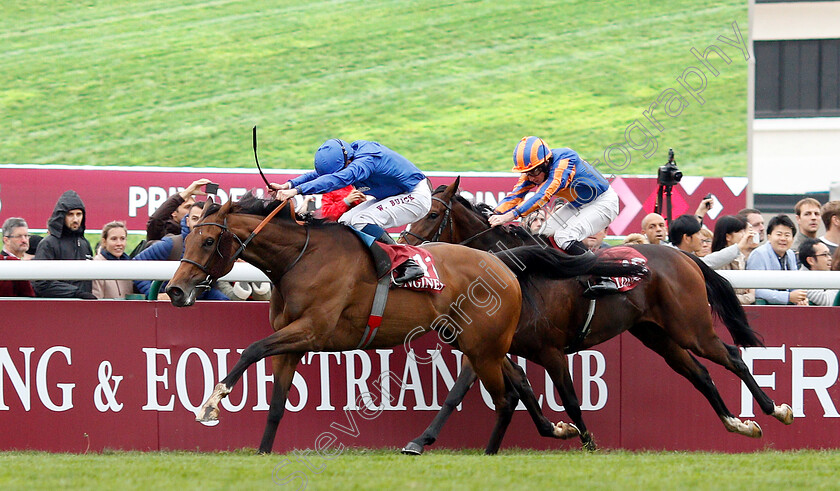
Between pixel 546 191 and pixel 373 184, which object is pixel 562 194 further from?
pixel 373 184

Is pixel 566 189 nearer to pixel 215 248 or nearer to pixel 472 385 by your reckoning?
pixel 472 385

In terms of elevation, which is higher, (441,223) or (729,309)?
(441,223)

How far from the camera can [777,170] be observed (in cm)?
1903

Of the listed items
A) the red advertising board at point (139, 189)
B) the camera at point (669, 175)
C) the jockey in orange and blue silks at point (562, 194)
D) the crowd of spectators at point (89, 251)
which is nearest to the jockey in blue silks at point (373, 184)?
the jockey in orange and blue silks at point (562, 194)

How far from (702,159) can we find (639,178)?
235 inches

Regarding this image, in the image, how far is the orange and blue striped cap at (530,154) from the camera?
252 inches

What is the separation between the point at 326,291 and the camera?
540cm

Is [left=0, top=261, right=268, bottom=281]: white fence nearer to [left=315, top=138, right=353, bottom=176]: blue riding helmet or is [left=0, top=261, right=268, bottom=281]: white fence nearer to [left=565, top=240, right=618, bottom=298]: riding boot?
[left=315, top=138, right=353, bottom=176]: blue riding helmet

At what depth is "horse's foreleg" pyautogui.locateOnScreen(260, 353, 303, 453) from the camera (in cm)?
549

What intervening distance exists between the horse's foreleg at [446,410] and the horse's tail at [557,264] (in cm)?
69

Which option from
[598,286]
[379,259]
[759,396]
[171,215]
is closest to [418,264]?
[379,259]

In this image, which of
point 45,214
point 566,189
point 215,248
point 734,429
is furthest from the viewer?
point 45,214

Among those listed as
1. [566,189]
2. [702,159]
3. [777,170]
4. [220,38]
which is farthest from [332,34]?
[566,189]

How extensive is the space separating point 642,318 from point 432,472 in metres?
2.27
